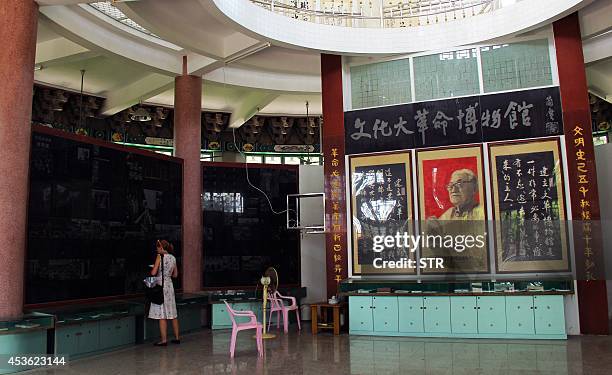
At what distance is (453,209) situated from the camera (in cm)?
799

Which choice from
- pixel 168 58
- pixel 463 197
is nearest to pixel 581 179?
pixel 463 197

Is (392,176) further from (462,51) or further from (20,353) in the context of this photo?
(20,353)

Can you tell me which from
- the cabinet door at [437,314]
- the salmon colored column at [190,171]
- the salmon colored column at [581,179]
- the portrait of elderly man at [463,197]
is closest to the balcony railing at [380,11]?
the salmon colored column at [581,179]

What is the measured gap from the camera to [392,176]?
330 inches

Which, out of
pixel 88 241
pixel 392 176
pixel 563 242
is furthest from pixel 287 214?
pixel 563 242

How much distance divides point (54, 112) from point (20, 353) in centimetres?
693

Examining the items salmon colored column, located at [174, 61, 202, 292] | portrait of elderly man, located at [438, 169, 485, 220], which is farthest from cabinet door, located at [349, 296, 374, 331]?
salmon colored column, located at [174, 61, 202, 292]

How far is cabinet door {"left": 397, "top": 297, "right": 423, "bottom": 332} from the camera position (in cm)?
755

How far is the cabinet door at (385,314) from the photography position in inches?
301

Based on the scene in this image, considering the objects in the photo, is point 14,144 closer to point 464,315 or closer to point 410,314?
point 410,314

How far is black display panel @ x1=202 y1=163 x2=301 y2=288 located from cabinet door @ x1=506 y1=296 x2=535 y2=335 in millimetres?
4039

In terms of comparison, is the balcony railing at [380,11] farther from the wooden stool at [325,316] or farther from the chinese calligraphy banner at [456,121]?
the wooden stool at [325,316]

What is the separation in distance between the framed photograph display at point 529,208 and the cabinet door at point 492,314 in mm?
593

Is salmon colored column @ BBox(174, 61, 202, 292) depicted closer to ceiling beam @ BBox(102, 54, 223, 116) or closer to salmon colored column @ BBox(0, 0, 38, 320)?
ceiling beam @ BBox(102, 54, 223, 116)
